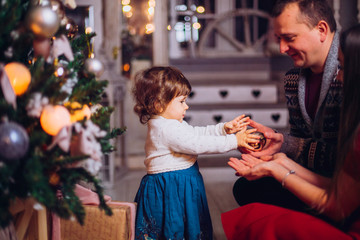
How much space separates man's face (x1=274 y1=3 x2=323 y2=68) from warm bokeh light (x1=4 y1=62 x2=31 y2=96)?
1.05 metres

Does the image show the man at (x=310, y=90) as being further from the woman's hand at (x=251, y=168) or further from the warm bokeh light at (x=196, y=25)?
the warm bokeh light at (x=196, y=25)

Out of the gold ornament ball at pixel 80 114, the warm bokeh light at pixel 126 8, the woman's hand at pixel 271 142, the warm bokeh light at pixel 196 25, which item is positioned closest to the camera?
the gold ornament ball at pixel 80 114

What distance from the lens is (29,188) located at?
91cm

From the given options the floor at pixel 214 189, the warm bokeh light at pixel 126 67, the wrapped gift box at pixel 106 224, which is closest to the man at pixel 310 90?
the wrapped gift box at pixel 106 224

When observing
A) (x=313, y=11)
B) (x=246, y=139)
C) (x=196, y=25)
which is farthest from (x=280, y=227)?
(x=196, y=25)

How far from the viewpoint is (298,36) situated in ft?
5.13

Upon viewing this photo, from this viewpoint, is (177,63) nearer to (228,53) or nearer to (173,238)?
(228,53)

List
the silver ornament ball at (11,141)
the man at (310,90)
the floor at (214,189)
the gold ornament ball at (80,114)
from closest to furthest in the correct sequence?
the silver ornament ball at (11,141)
the gold ornament ball at (80,114)
the man at (310,90)
the floor at (214,189)

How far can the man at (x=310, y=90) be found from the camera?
1.52 m

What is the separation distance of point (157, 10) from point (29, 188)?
3.37 meters

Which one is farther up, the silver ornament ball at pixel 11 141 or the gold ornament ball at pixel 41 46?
the gold ornament ball at pixel 41 46

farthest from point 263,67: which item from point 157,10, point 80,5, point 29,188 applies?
point 29,188

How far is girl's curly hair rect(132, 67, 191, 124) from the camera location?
1720 mm

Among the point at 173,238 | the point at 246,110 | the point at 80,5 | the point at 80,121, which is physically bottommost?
the point at 173,238
